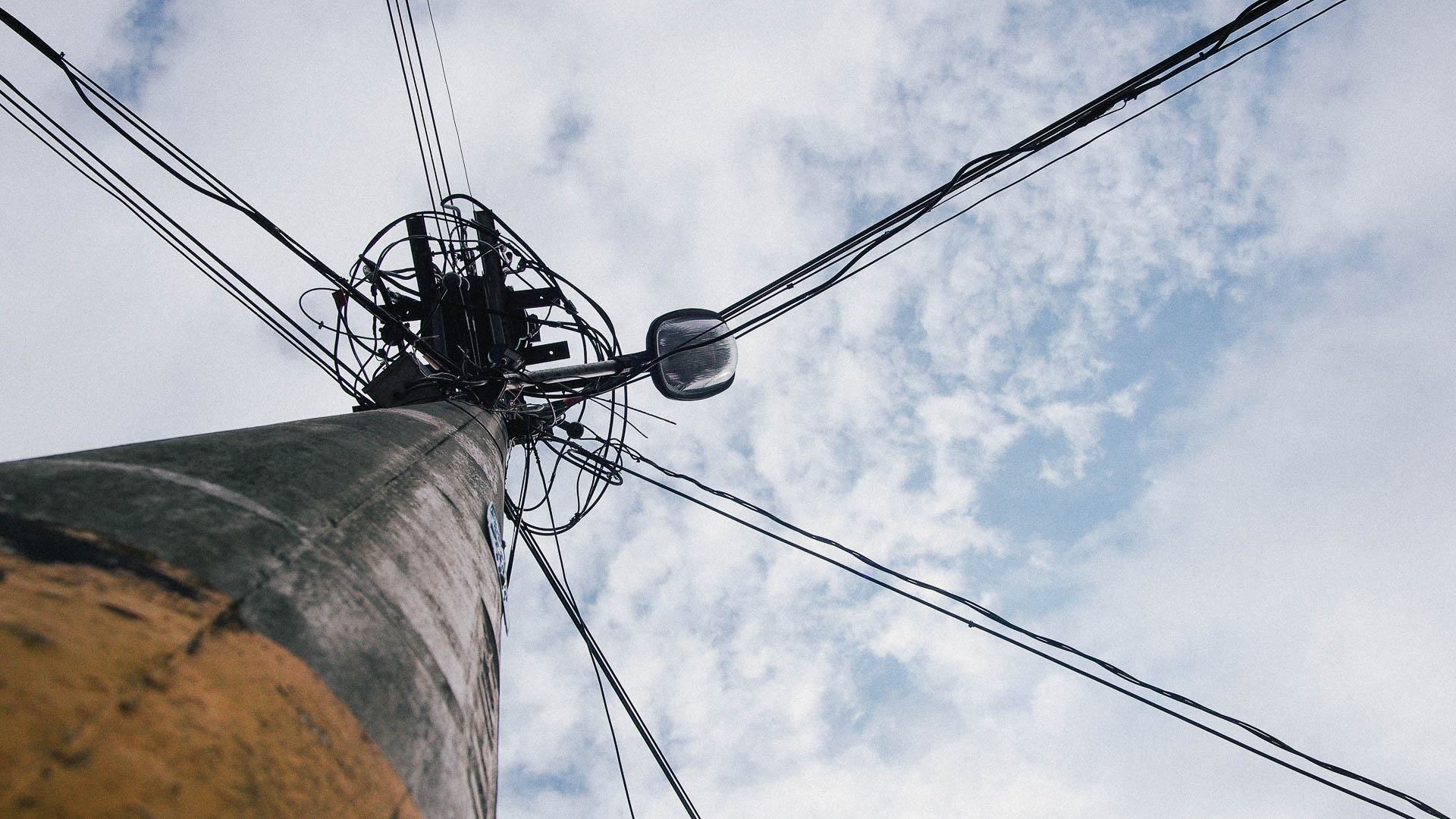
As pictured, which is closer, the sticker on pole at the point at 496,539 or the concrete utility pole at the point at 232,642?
the concrete utility pole at the point at 232,642

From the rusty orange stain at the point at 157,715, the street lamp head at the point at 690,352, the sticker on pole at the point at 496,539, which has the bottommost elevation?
the rusty orange stain at the point at 157,715

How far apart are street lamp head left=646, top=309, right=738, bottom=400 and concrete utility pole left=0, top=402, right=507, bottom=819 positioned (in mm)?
3478

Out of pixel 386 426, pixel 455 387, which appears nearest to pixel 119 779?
pixel 386 426

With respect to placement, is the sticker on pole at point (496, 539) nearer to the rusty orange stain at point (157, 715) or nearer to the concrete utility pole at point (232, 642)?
the concrete utility pole at point (232, 642)

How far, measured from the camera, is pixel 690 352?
5.43 m

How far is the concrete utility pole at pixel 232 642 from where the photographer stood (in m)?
0.87

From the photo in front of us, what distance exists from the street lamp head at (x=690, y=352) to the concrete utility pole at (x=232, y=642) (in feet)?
11.4

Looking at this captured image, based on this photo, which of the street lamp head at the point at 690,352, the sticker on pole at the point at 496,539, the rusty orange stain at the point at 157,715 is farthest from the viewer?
the street lamp head at the point at 690,352

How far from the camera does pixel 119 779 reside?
83 cm

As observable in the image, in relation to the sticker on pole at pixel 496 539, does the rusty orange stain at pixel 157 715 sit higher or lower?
lower

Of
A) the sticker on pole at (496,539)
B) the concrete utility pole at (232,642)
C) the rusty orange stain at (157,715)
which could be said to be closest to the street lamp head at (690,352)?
the sticker on pole at (496,539)

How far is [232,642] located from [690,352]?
4.41 m

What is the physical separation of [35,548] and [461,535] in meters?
1.17

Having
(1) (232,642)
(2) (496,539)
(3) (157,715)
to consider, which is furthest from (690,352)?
(3) (157,715)
